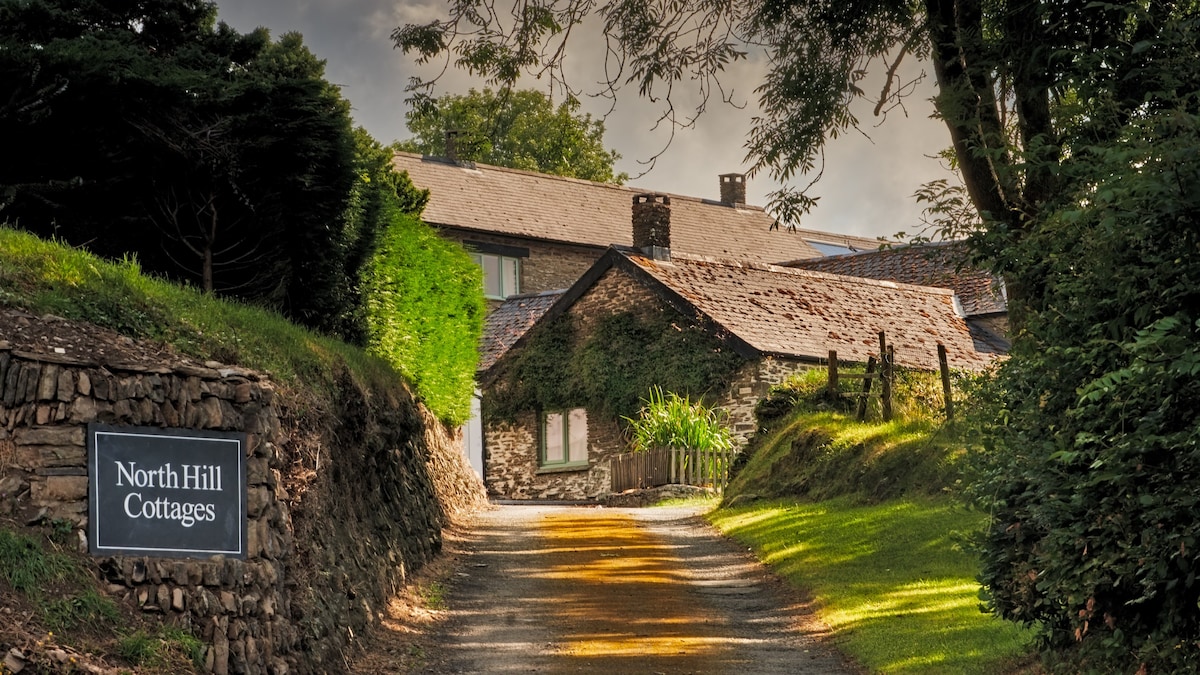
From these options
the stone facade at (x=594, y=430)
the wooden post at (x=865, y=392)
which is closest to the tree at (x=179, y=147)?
the wooden post at (x=865, y=392)

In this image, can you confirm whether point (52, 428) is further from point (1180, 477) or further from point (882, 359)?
point (882, 359)

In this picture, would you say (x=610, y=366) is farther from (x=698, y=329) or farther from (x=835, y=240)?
(x=835, y=240)

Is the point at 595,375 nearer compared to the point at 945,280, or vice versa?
the point at 595,375

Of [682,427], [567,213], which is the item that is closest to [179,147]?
[682,427]

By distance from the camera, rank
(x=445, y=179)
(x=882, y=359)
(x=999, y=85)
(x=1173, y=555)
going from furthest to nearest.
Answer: (x=445, y=179)
(x=882, y=359)
(x=999, y=85)
(x=1173, y=555)

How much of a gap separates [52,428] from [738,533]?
569 inches

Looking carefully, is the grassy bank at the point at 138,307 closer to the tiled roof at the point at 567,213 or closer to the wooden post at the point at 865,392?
the wooden post at the point at 865,392

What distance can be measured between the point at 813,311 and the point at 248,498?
26574 millimetres

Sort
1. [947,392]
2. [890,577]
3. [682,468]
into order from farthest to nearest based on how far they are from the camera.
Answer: [682,468] < [947,392] < [890,577]

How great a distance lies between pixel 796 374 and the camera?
110 feet

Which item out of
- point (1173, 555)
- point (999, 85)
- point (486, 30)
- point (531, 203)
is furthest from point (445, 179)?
point (1173, 555)

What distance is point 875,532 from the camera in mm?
20734

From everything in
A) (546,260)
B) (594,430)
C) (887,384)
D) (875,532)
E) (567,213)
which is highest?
(567,213)

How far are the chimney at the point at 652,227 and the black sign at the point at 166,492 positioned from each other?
27309 millimetres
